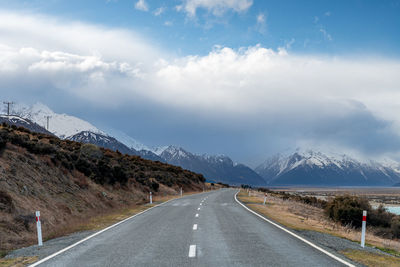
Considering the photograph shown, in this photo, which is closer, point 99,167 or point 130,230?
point 130,230

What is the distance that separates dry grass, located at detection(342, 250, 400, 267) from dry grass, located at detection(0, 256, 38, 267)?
7.96 m

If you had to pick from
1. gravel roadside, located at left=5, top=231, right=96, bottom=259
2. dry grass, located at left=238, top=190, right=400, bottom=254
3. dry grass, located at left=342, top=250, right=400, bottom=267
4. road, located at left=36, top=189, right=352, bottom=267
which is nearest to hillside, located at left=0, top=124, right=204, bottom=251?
gravel roadside, located at left=5, top=231, right=96, bottom=259

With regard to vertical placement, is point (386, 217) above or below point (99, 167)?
below

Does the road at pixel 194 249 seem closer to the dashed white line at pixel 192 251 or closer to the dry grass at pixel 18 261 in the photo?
the dashed white line at pixel 192 251

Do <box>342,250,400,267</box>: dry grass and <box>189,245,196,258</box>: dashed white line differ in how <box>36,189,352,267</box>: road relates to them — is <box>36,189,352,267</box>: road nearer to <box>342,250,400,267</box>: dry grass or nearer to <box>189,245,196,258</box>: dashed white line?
<box>189,245,196,258</box>: dashed white line

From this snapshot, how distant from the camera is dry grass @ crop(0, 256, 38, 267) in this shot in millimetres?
8812

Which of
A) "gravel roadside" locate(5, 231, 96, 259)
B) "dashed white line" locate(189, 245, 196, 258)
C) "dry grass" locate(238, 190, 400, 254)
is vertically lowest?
"dry grass" locate(238, 190, 400, 254)

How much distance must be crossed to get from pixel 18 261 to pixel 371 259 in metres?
8.83

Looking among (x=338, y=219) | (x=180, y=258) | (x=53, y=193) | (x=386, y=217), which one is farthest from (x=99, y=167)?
(x=180, y=258)

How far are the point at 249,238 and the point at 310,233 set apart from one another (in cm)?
327

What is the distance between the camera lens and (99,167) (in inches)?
1377

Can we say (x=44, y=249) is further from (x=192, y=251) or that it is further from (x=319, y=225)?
(x=319, y=225)

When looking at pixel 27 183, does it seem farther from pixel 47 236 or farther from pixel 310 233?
pixel 310 233

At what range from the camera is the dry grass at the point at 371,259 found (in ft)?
29.6
